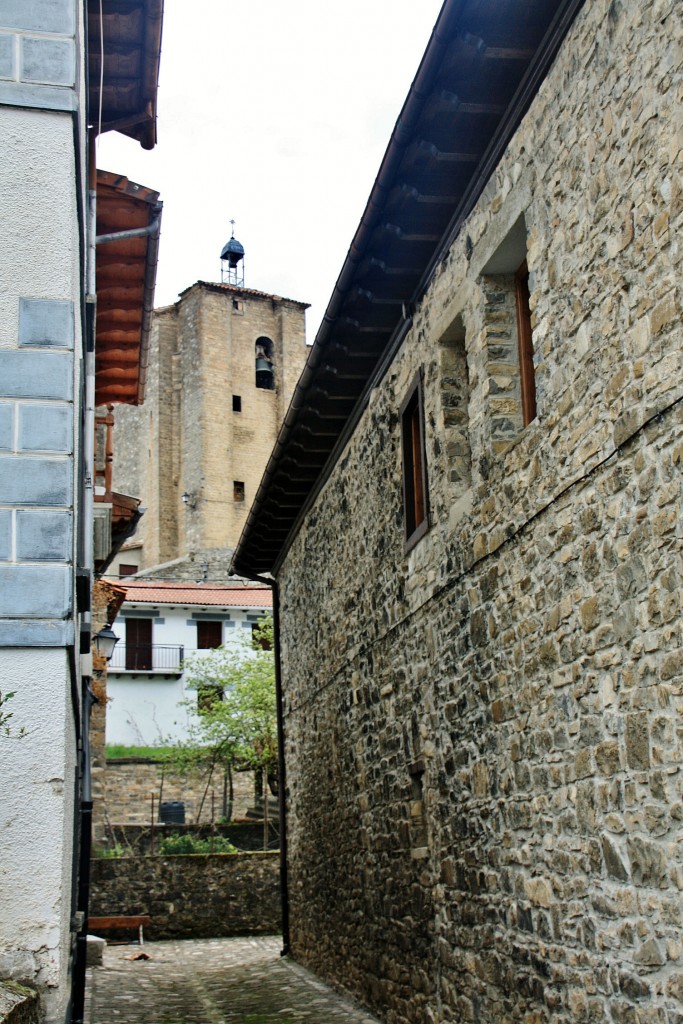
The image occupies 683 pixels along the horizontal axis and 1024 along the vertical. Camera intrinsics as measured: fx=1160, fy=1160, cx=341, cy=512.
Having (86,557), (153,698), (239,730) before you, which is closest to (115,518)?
(86,557)

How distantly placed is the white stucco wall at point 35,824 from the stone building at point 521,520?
216cm

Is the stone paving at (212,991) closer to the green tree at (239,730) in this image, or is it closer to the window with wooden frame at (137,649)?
the green tree at (239,730)

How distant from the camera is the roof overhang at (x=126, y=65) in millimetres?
7785

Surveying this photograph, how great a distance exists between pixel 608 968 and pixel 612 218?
10.1 ft

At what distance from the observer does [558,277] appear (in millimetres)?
5387

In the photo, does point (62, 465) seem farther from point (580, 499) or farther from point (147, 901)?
point (147, 901)

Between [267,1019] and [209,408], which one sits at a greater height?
[209,408]

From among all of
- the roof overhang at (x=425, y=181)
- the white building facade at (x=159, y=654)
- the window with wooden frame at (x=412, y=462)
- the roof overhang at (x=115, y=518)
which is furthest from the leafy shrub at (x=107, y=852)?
the window with wooden frame at (x=412, y=462)

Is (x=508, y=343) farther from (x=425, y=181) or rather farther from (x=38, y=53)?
(x=38, y=53)

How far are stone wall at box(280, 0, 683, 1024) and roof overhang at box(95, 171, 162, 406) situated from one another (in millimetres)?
2427

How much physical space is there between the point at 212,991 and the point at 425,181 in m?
8.20

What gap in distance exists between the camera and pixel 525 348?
633 cm

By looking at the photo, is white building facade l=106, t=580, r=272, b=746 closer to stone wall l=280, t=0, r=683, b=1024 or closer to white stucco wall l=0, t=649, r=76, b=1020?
stone wall l=280, t=0, r=683, b=1024

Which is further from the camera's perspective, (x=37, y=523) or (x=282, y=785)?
(x=282, y=785)
